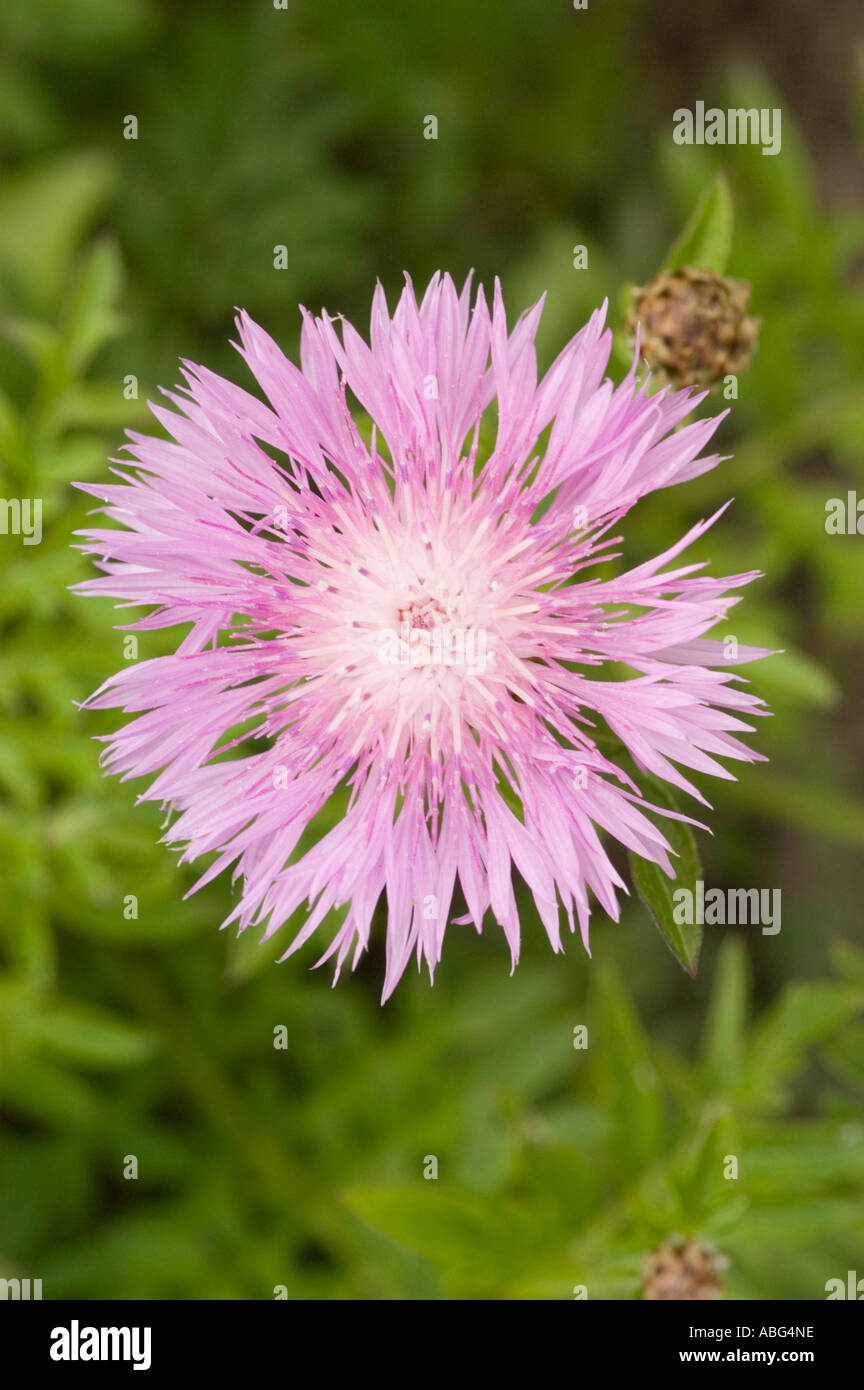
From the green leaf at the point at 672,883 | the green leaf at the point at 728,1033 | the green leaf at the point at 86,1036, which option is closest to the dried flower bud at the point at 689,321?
the green leaf at the point at 672,883

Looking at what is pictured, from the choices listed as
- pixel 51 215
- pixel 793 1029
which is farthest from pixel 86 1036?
pixel 51 215

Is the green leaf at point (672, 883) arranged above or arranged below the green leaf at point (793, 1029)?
above

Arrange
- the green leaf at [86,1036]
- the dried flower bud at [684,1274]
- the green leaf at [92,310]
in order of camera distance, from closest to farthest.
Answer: the dried flower bud at [684,1274] → the green leaf at [92,310] → the green leaf at [86,1036]

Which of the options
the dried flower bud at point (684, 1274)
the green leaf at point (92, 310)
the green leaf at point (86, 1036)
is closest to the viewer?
the dried flower bud at point (684, 1274)

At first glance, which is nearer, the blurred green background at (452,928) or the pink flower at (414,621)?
the pink flower at (414,621)

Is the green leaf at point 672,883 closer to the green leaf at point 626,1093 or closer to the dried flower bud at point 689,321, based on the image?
the dried flower bud at point 689,321

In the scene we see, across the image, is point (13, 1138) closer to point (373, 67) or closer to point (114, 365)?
point (114, 365)
